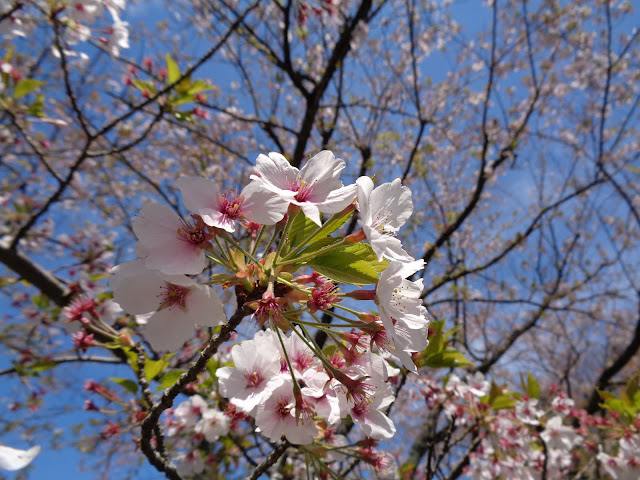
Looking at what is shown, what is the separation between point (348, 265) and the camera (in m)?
0.81

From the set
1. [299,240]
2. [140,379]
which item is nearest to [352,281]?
[299,240]

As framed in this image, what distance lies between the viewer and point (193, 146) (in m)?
8.06

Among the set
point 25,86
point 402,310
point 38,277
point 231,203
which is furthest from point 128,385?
point 25,86

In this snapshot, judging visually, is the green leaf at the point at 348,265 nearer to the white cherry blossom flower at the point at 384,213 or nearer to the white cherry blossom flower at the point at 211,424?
the white cherry blossom flower at the point at 384,213

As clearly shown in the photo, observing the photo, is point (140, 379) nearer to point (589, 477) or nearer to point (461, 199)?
point (589, 477)

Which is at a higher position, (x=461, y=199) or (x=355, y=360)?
(x=461, y=199)

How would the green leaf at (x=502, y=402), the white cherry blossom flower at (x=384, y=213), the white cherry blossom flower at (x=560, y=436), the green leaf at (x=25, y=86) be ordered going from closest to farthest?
the white cherry blossom flower at (x=384, y=213)
the green leaf at (x=502, y=402)
the green leaf at (x=25, y=86)
the white cherry blossom flower at (x=560, y=436)

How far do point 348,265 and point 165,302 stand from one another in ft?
1.39

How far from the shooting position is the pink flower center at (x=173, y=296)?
0.83 metres

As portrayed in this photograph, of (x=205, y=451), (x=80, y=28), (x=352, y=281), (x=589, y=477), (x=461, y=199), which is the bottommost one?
(x=205, y=451)

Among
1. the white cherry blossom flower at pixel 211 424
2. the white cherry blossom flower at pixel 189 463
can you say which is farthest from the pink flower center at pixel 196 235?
the white cherry blossom flower at pixel 189 463

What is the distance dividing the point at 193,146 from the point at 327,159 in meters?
7.89

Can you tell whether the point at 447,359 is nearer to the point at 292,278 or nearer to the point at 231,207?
the point at 292,278

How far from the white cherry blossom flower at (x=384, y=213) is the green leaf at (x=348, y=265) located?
0.05 metres
